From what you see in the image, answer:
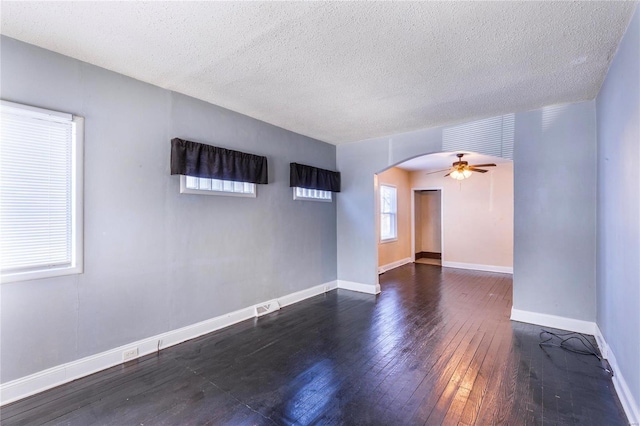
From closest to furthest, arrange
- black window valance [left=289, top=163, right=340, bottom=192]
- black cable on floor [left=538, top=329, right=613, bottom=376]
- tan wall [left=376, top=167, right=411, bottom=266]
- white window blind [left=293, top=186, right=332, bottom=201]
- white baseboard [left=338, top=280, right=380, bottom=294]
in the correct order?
black cable on floor [left=538, top=329, right=613, bottom=376] < black window valance [left=289, top=163, right=340, bottom=192] < white window blind [left=293, top=186, right=332, bottom=201] < white baseboard [left=338, top=280, right=380, bottom=294] < tan wall [left=376, top=167, right=411, bottom=266]

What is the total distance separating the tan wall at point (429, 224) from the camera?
9.13m

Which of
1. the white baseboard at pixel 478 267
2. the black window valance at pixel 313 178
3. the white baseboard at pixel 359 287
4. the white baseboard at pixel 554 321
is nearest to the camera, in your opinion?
the white baseboard at pixel 554 321

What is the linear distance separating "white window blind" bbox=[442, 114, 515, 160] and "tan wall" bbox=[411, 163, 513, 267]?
3606 mm

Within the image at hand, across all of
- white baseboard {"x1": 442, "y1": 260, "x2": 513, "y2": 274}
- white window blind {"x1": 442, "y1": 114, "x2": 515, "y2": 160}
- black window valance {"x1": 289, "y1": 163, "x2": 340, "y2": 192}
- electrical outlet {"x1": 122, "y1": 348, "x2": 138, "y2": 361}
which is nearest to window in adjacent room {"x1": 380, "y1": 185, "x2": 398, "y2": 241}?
white baseboard {"x1": 442, "y1": 260, "x2": 513, "y2": 274}

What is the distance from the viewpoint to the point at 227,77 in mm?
2783

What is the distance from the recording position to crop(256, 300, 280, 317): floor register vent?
3924mm

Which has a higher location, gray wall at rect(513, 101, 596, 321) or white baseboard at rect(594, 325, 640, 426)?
gray wall at rect(513, 101, 596, 321)

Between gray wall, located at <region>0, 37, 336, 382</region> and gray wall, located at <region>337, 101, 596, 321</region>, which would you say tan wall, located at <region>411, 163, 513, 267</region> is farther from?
gray wall, located at <region>0, 37, 336, 382</region>

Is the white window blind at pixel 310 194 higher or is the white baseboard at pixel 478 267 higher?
the white window blind at pixel 310 194

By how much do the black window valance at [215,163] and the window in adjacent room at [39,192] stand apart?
0.80 metres

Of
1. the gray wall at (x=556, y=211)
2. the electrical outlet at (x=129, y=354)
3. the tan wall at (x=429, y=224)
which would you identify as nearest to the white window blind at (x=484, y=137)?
the gray wall at (x=556, y=211)

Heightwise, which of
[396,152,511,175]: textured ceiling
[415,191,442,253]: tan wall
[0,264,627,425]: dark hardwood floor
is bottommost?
[0,264,627,425]: dark hardwood floor

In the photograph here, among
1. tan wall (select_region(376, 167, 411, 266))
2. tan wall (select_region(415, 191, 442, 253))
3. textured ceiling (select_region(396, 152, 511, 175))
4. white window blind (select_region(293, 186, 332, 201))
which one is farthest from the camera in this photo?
tan wall (select_region(415, 191, 442, 253))

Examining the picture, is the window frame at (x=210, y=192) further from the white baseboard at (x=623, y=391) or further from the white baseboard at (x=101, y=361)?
the white baseboard at (x=623, y=391)
